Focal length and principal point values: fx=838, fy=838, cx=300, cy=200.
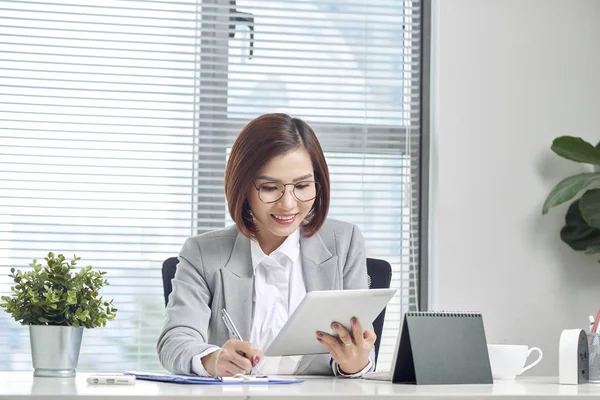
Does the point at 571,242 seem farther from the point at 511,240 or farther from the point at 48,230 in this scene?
the point at 48,230

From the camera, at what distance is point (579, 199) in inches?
121

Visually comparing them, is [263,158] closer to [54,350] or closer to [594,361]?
[54,350]

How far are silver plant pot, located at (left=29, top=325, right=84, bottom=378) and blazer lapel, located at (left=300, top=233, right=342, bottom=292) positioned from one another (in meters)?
0.68

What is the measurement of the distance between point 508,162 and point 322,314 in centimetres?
184

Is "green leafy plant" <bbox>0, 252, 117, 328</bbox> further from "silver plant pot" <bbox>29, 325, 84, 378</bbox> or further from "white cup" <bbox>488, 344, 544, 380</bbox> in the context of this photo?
"white cup" <bbox>488, 344, 544, 380</bbox>

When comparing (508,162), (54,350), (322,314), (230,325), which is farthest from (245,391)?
(508,162)

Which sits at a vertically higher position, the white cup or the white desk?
the white desk

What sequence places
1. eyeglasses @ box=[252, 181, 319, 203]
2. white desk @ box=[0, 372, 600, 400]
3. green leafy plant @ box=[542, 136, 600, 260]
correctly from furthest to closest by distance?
green leafy plant @ box=[542, 136, 600, 260], eyeglasses @ box=[252, 181, 319, 203], white desk @ box=[0, 372, 600, 400]

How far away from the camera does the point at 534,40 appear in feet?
10.7

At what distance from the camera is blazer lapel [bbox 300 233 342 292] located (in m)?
2.08

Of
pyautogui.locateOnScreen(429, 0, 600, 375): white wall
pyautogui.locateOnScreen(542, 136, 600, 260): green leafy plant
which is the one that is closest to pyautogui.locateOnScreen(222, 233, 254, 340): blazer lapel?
pyautogui.locateOnScreen(429, 0, 600, 375): white wall

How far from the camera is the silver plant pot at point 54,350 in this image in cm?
153

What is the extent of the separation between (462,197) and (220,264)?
1.40 metres

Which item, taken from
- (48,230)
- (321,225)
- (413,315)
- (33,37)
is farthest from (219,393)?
(33,37)
